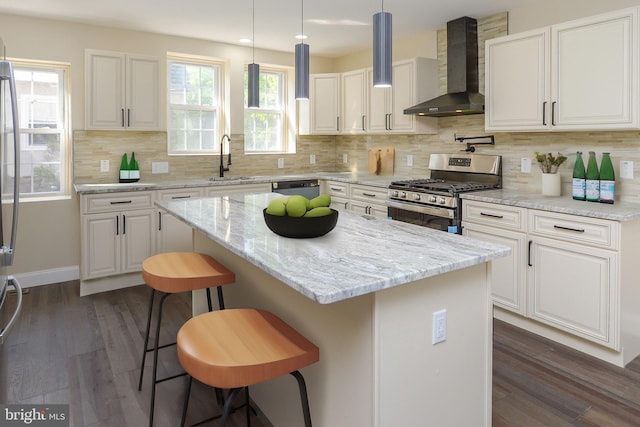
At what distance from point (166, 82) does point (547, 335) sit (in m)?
4.25

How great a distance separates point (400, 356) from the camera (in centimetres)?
155

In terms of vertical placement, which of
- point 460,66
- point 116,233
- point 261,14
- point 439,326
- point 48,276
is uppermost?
point 261,14

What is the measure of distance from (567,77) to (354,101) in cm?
248

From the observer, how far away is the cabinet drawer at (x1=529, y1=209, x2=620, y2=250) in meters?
2.69

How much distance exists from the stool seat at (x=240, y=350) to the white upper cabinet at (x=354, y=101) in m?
3.75

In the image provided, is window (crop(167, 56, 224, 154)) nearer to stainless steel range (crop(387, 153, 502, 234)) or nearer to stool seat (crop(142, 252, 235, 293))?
stainless steel range (crop(387, 153, 502, 234))

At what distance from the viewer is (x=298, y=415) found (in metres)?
1.94

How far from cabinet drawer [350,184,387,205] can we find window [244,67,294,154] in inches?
53.2

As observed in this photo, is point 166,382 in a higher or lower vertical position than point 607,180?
lower

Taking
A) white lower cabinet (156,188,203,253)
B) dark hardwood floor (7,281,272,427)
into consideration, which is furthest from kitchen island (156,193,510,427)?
white lower cabinet (156,188,203,253)

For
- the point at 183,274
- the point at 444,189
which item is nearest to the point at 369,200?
the point at 444,189

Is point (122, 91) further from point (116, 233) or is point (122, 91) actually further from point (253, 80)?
point (253, 80)

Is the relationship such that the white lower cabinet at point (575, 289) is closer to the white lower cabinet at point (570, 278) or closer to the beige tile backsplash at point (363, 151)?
the white lower cabinet at point (570, 278)

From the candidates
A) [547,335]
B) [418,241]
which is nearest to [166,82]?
[418,241]
